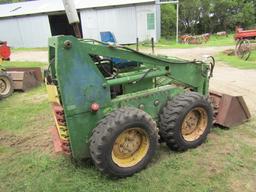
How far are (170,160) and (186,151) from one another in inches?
11.8

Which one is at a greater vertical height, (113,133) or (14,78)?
(113,133)

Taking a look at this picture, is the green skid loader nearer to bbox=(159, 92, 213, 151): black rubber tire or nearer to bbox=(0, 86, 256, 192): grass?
bbox=(159, 92, 213, 151): black rubber tire

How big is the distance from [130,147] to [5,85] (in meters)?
5.48

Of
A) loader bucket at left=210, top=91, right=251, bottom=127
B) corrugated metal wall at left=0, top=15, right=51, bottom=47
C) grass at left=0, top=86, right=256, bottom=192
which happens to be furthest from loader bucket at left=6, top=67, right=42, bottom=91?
corrugated metal wall at left=0, top=15, right=51, bottom=47

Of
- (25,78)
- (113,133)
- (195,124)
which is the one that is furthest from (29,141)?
(25,78)

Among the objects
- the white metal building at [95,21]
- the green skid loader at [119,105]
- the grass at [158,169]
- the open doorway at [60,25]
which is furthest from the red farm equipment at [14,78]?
the open doorway at [60,25]

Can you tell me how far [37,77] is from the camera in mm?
8898

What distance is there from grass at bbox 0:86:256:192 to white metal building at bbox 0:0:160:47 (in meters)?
17.6

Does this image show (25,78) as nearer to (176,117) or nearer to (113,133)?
(176,117)

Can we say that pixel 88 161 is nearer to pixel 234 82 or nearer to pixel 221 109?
pixel 221 109

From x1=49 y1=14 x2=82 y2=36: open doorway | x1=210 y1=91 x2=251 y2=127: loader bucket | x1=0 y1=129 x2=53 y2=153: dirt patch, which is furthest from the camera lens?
x1=49 y1=14 x2=82 y2=36: open doorway

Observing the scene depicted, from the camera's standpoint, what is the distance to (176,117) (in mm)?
3744

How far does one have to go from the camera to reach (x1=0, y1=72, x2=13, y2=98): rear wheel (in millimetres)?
7914

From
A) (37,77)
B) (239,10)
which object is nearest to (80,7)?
(37,77)
